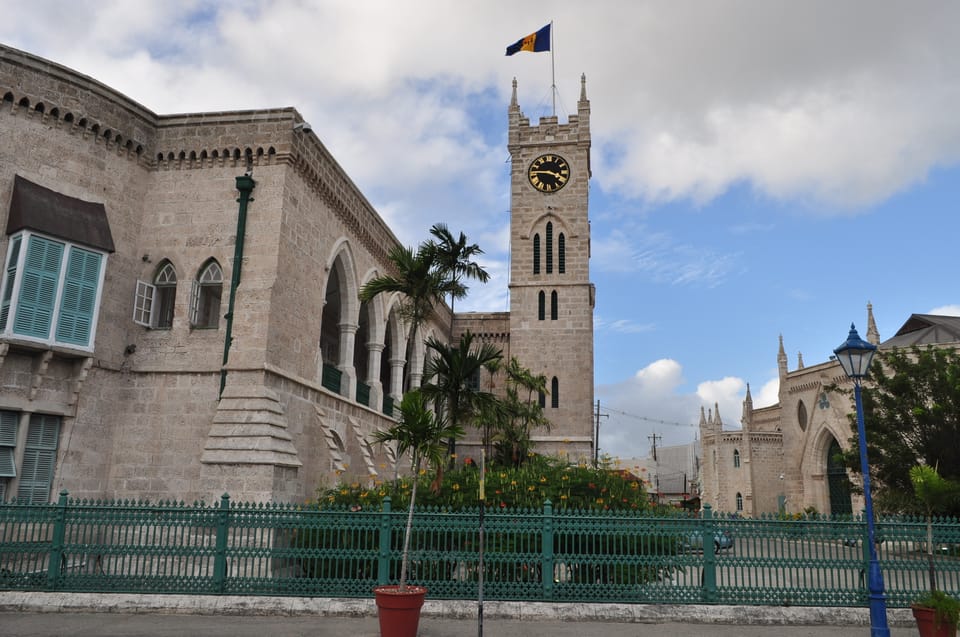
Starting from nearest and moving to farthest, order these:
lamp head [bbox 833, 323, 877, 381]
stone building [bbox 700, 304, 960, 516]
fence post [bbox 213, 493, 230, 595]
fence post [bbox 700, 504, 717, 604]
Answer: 1. lamp head [bbox 833, 323, 877, 381]
2. fence post [bbox 700, 504, 717, 604]
3. fence post [bbox 213, 493, 230, 595]
4. stone building [bbox 700, 304, 960, 516]

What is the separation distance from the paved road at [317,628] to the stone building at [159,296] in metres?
3.94

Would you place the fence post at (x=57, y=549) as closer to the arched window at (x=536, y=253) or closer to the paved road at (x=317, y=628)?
the paved road at (x=317, y=628)

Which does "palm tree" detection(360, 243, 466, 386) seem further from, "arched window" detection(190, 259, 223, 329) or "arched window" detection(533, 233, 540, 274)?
"arched window" detection(533, 233, 540, 274)

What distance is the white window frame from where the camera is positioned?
468 inches

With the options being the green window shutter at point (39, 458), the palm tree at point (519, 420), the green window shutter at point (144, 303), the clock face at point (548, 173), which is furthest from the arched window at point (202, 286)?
the clock face at point (548, 173)

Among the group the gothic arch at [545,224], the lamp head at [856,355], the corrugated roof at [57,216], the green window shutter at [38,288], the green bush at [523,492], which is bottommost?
the green bush at [523,492]

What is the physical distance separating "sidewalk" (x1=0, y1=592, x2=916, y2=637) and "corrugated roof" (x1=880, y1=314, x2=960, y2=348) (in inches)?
1167

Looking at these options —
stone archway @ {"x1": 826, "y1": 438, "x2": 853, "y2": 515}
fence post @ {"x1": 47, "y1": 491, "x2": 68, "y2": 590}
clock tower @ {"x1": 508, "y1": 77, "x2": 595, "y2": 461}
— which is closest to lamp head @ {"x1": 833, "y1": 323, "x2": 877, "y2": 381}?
fence post @ {"x1": 47, "y1": 491, "x2": 68, "y2": 590}

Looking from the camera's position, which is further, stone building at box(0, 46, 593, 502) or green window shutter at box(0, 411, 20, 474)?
stone building at box(0, 46, 593, 502)

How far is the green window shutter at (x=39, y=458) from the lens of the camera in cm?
1217

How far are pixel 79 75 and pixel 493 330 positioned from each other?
67.6 ft

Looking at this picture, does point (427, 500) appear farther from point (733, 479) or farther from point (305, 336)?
point (733, 479)

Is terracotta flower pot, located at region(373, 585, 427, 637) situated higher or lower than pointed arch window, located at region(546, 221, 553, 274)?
lower

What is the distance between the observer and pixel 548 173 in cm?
3067
